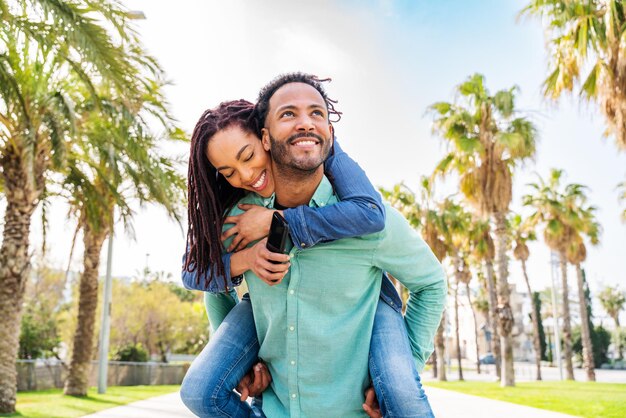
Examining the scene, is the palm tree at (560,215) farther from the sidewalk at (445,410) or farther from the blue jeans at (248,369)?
the blue jeans at (248,369)

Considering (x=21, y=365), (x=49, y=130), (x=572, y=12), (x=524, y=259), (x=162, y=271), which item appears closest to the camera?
(x=49, y=130)

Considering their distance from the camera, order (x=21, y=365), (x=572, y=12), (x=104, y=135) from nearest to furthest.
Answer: (x=104, y=135), (x=572, y=12), (x=21, y=365)

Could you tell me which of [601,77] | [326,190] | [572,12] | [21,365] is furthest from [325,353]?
[21,365]

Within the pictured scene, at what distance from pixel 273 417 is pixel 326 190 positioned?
0.92m

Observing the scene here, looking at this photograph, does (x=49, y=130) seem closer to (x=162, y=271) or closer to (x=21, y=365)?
(x=21, y=365)

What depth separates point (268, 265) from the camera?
2172 millimetres

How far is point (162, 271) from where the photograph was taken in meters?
77.4

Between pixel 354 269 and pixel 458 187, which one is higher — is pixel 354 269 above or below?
below

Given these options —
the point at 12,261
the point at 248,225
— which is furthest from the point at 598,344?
the point at 248,225

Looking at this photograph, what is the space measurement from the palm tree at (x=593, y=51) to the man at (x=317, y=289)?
1079 centimetres

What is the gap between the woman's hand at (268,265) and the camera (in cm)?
217

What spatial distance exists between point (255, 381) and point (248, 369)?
59mm

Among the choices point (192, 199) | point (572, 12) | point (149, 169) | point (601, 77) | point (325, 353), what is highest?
point (572, 12)

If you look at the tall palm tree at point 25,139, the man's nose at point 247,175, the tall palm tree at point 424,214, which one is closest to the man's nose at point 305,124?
the man's nose at point 247,175
